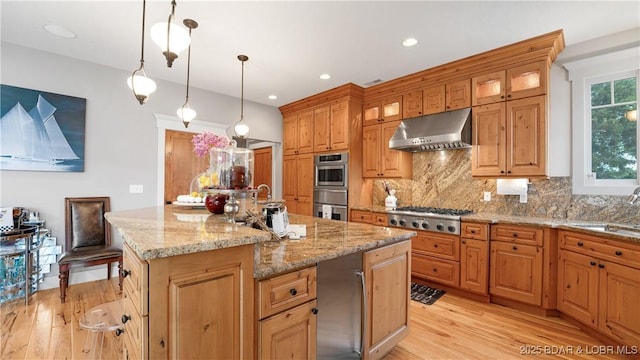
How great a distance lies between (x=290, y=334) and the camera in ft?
4.54

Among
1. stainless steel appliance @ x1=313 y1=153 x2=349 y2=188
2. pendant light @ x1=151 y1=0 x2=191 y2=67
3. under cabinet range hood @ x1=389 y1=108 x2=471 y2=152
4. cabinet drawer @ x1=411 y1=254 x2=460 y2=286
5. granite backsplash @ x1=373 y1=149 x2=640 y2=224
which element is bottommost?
cabinet drawer @ x1=411 y1=254 x2=460 y2=286

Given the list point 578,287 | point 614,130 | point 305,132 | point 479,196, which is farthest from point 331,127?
point 578,287

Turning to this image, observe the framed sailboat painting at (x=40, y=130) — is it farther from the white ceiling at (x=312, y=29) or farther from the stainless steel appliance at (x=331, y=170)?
the stainless steel appliance at (x=331, y=170)

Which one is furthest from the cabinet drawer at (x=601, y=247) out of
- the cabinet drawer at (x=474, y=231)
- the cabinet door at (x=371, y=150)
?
the cabinet door at (x=371, y=150)

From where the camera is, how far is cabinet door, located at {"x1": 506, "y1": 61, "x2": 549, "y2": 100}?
286 cm

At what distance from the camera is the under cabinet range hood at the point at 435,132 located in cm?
333

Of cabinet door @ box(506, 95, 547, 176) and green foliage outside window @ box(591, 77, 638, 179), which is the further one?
cabinet door @ box(506, 95, 547, 176)

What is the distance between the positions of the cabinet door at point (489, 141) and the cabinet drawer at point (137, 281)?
136 inches

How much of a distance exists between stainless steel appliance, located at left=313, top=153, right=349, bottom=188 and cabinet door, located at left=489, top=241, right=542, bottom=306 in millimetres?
2172

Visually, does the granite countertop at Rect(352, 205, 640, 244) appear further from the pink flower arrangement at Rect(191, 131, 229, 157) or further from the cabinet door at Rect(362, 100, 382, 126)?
the pink flower arrangement at Rect(191, 131, 229, 157)

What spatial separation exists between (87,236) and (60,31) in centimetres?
223

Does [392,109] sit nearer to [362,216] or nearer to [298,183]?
[362,216]

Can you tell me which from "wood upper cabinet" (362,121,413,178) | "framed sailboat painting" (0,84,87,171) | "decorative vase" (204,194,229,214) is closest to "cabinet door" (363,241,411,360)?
"decorative vase" (204,194,229,214)

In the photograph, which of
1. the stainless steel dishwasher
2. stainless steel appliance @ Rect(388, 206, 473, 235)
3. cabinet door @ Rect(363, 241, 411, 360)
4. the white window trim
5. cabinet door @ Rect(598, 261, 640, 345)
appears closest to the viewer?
the stainless steel dishwasher
